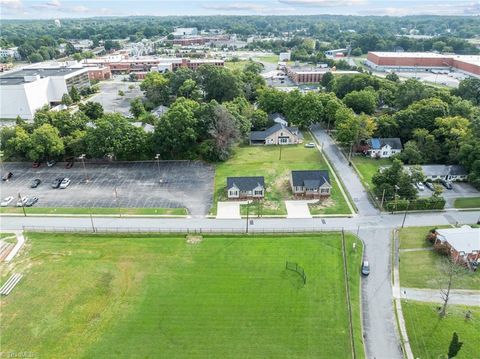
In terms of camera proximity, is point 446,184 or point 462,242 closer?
point 462,242

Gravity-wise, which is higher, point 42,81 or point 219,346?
point 42,81

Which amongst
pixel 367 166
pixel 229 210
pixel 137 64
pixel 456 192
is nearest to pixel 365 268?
pixel 229 210

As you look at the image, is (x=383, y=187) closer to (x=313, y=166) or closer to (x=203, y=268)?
(x=313, y=166)

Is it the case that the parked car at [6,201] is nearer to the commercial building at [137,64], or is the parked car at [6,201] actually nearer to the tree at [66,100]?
the tree at [66,100]

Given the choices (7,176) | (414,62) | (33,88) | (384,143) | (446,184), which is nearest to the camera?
(446,184)

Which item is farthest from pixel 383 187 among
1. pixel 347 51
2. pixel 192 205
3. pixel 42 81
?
pixel 347 51

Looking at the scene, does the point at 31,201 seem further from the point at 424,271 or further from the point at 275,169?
→ the point at 424,271

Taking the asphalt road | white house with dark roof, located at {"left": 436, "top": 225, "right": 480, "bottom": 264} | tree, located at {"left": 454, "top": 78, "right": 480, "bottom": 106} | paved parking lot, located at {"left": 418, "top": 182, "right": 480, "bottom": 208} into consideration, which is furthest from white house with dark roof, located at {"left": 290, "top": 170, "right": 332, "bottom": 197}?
tree, located at {"left": 454, "top": 78, "right": 480, "bottom": 106}
